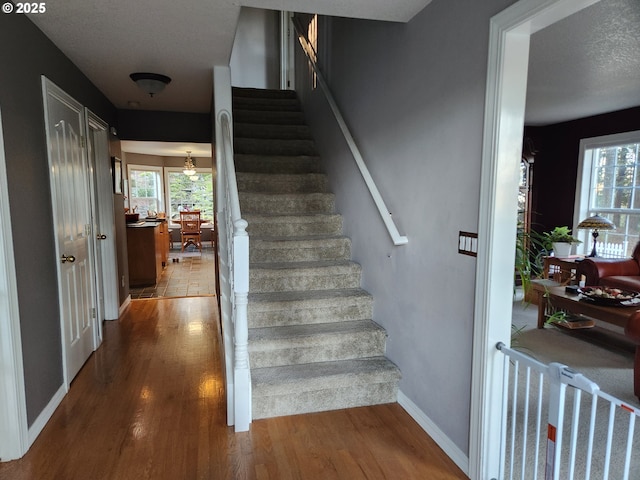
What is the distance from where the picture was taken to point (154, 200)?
10203mm

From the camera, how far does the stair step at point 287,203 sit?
11.8 feet

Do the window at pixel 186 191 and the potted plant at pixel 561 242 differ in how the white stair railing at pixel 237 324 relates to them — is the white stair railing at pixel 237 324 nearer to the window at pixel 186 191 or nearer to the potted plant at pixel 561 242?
the potted plant at pixel 561 242

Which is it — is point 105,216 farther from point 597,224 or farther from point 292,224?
point 597,224

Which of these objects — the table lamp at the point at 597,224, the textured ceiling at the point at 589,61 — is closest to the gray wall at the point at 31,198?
the textured ceiling at the point at 589,61

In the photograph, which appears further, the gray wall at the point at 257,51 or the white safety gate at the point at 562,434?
the gray wall at the point at 257,51

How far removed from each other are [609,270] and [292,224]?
359 cm

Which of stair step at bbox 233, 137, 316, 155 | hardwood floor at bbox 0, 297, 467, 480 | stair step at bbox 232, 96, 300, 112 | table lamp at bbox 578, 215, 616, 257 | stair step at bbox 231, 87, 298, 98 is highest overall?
stair step at bbox 231, 87, 298, 98

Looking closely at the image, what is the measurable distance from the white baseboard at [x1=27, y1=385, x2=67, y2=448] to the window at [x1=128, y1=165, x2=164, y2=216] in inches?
307

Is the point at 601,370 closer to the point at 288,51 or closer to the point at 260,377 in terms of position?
the point at 260,377

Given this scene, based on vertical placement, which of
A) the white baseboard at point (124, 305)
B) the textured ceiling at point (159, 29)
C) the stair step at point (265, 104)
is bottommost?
the white baseboard at point (124, 305)

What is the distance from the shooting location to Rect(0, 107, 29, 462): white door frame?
73.6 inches

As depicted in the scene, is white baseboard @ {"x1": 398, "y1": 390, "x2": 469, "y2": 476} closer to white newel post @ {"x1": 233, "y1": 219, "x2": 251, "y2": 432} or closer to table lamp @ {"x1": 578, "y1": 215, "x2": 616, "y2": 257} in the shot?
white newel post @ {"x1": 233, "y1": 219, "x2": 251, "y2": 432}

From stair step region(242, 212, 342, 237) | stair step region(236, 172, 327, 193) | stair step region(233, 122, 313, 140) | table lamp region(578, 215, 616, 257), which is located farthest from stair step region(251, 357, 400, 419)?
table lamp region(578, 215, 616, 257)

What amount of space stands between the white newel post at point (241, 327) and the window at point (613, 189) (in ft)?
16.8
